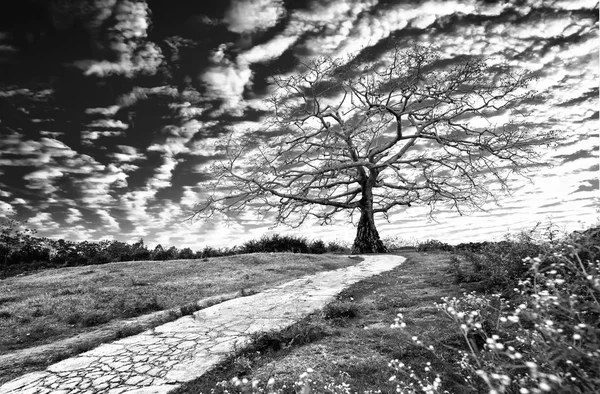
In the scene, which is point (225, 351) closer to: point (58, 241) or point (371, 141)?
point (371, 141)

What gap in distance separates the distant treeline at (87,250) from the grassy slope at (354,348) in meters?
16.8

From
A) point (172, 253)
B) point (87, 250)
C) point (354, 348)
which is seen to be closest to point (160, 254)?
point (172, 253)

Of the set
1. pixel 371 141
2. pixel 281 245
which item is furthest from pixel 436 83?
pixel 281 245

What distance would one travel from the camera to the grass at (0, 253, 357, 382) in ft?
24.1

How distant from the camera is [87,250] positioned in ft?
76.7

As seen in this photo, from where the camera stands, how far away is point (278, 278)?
1274 centimetres

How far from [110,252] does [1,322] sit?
1428 centimetres

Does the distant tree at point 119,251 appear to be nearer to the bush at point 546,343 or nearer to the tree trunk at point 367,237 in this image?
the tree trunk at point 367,237

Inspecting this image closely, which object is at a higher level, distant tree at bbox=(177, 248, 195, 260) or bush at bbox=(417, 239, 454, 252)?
distant tree at bbox=(177, 248, 195, 260)

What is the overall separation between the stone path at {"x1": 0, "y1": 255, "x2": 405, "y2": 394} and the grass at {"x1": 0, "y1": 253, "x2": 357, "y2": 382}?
0.73 meters

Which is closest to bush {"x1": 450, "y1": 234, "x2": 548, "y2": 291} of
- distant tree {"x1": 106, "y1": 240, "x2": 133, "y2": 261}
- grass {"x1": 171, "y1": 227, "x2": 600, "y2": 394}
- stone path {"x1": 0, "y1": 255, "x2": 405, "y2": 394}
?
grass {"x1": 171, "y1": 227, "x2": 600, "y2": 394}

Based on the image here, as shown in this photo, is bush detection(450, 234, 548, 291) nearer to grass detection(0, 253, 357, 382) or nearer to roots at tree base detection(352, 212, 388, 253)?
grass detection(0, 253, 357, 382)

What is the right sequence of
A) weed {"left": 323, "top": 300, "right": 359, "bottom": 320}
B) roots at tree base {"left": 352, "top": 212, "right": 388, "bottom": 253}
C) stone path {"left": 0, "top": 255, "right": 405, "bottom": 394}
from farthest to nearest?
roots at tree base {"left": 352, "top": 212, "right": 388, "bottom": 253} → weed {"left": 323, "top": 300, "right": 359, "bottom": 320} → stone path {"left": 0, "top": 255, "right": 405, "bottom": 394}

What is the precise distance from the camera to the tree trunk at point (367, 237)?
23688mm
